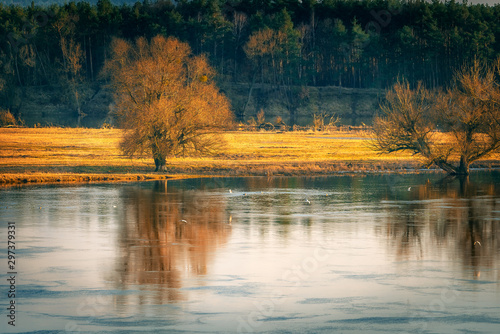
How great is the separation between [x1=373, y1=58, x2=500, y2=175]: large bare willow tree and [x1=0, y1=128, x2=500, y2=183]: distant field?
4.78 meters

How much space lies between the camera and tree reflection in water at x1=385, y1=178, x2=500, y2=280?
22.0m

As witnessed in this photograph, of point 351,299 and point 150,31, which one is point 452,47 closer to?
point 150,31

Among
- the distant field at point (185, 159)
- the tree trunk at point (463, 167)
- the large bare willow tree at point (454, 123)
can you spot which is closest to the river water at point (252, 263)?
the distant field at point (185, 159)

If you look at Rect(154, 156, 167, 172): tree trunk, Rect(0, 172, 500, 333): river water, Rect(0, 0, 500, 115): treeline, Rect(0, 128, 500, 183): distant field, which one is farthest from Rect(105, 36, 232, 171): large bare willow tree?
Rect(0, 0, 500, 115): treeline

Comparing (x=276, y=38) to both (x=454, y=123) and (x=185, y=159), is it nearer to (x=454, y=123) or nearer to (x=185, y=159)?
(x=185, y=159)

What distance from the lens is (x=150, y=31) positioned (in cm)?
11444

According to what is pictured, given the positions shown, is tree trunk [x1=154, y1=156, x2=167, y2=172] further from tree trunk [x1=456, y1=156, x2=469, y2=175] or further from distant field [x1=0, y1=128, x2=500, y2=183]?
tree trunk [x1=456, y1=156, x2=469, y2=175]

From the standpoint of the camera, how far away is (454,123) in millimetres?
51375

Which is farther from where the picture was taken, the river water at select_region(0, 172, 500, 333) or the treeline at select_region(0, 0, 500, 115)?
the treeline at select_region(0, 0, 500, 115)

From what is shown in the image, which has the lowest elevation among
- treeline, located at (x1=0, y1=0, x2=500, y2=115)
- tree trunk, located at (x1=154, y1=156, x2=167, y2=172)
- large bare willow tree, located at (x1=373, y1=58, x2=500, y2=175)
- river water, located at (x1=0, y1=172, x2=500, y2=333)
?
river water, located at (x1=0, y1=172, x2=500, y2=333)

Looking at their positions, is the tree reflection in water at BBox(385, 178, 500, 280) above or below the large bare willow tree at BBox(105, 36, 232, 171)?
below

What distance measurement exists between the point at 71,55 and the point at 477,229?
3887 inches

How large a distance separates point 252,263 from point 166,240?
4.80 meters

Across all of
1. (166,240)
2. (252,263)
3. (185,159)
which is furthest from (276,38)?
(252,263)
